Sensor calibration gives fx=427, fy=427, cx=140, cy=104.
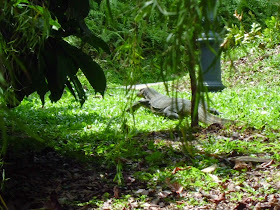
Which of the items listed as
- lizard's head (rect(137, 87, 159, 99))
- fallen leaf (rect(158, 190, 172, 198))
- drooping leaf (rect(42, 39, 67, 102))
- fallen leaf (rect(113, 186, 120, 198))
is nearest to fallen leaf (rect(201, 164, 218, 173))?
fallen leaf (rect(158, 190, 172, 198))

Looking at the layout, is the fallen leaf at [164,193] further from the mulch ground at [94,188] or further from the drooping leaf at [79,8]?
the drooping leaf at [79,8]

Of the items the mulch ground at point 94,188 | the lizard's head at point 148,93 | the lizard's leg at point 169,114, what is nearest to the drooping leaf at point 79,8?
the mulch ground at point 94,188

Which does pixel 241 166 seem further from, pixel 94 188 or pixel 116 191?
pixel 94 188

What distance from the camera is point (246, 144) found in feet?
10.9

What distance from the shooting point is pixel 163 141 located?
368 centimetres

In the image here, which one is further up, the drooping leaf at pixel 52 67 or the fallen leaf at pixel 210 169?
the drooping leaf at pixel 52 67

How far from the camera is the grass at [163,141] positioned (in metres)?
2.48

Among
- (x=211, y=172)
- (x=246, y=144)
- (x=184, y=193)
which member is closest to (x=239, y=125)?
(x=246, y=144)

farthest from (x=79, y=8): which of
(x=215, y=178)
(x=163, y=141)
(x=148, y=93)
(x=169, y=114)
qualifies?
(x=148, y=93)

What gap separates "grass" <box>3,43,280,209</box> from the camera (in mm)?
2482

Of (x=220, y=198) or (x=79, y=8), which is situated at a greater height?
(x=79, y=8)

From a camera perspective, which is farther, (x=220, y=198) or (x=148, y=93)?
(x=148, y=93)

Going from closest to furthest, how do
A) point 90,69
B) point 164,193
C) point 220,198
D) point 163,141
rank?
point 220,198, point 164,193, point 90,69, point 163,141

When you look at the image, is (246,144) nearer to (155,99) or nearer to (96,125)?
(96,125)
